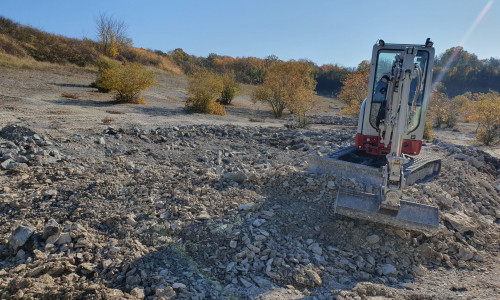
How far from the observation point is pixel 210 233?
4527 mm

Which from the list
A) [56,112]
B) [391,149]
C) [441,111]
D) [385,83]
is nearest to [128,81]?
[56,112]

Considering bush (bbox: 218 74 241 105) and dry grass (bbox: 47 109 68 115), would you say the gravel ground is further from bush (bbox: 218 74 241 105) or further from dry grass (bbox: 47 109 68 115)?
bush (bbox: 218 74 241 105)

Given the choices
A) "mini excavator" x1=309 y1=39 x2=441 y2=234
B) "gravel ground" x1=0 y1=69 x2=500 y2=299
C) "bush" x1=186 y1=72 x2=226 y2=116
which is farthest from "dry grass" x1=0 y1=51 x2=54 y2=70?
"mini excavator" x1=309 y1=39 x2=441 y2=234

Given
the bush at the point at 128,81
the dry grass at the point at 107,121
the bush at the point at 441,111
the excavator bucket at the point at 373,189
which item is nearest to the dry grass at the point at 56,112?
the dry grass at the point at 107,121

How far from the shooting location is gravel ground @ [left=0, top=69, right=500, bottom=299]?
11.9ft

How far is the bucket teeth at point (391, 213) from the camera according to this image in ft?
14.7

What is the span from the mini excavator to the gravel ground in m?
0.30

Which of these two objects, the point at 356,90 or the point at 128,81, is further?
the point at 356,90

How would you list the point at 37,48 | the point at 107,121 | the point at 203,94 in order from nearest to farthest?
the point at 107,121 < the point at 203,94 < the point at 37,48

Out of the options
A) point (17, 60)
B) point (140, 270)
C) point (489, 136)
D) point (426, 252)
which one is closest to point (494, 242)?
point (426, 252)

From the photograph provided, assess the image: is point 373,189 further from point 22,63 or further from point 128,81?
point 22,63

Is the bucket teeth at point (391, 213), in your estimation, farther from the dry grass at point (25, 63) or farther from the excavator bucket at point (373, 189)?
the dry grass at point (25, 63)

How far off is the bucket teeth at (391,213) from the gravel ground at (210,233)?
224 mm

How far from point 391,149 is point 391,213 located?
2.69 feet
